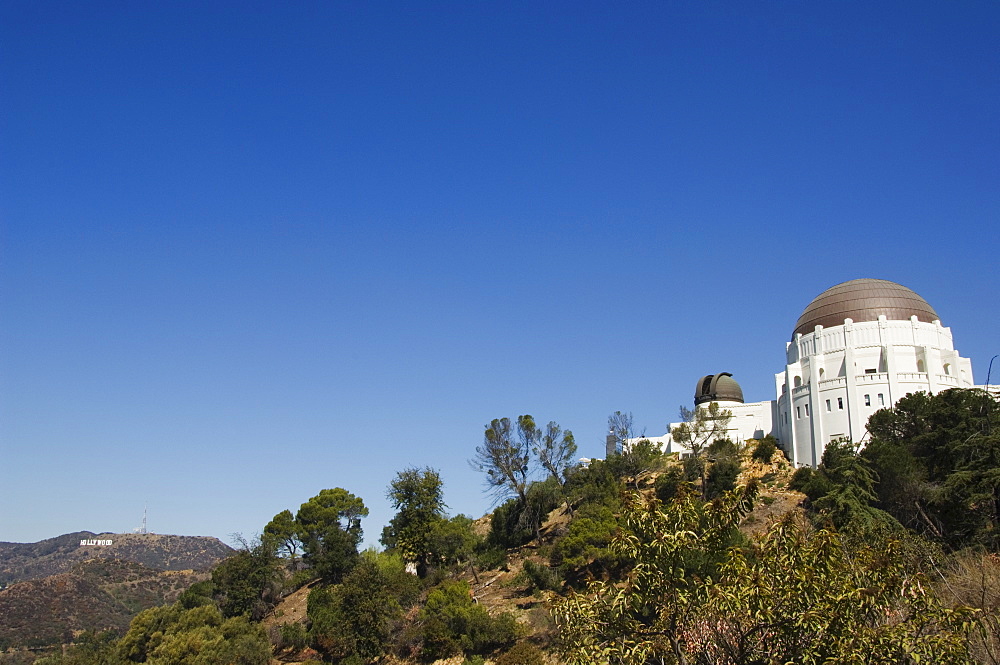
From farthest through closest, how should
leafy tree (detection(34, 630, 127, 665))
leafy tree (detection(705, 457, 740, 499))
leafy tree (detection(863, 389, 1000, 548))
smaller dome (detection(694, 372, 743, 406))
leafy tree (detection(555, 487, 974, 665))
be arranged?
smaller dome (detection(694, 372, 743, 406))
leafy tree (detection(705, 457, 740, 499))
leafy tree (detection(34, 630, 127, 665))
leafy tree (detection(863, 389, 1000, 548))
leafy tree (detection(555, 487, 974, 665))

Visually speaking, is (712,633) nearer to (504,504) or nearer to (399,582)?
(399,582)

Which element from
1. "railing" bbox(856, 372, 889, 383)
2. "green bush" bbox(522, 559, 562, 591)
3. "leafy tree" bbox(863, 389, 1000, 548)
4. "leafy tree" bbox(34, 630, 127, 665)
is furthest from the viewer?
"railing" bbox(856, 372, 889, 383)

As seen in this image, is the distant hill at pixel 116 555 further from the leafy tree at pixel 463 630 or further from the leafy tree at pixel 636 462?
the leafy tree at pixel 463 630

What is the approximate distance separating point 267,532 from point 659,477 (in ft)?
86.2

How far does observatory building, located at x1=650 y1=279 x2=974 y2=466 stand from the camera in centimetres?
4994

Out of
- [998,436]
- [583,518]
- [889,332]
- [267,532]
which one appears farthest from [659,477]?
[267,532]

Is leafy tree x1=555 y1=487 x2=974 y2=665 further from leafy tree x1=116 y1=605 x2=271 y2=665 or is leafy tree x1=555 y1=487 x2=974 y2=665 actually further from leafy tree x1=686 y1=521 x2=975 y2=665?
leafy tree x1=116 y1=605 x2=271 y2=665

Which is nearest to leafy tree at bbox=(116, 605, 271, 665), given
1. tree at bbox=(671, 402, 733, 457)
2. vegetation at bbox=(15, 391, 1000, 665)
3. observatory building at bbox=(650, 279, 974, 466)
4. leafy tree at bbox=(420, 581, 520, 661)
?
vegetation at bbox=(15, 391, 1000, 665)

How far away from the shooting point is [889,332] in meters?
51.9

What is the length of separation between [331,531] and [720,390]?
30072 mm

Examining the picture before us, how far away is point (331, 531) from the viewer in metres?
50.9

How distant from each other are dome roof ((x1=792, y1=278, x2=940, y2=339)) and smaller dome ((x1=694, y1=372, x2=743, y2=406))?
703cm

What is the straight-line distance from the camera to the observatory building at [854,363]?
49.9m

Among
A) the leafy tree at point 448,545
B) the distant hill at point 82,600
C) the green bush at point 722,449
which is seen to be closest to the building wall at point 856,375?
the green bush at point 722,449
